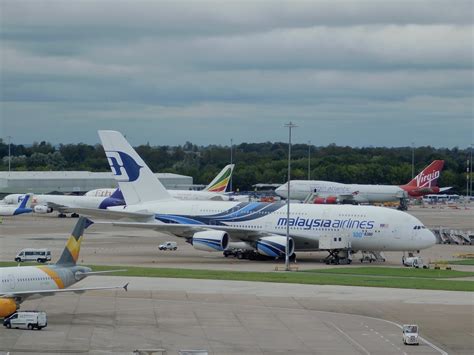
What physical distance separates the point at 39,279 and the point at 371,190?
147 m

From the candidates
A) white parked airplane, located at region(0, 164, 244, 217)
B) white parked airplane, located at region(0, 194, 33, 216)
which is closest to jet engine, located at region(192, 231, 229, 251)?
white parked airplane, located at region(0, 164, 244, 217)

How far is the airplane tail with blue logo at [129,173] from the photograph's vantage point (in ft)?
300

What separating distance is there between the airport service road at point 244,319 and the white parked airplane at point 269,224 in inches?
611

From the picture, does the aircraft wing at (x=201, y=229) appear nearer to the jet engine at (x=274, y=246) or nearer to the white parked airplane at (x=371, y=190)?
the jet engine at (x=274, y=246)

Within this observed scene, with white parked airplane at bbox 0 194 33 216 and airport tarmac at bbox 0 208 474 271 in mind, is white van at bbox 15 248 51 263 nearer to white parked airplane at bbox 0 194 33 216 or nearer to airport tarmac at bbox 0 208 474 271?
airport tarmac at bbox 0 208 474 271

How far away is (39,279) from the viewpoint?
50969 mm

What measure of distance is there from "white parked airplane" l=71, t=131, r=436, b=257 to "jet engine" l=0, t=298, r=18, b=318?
34.1m

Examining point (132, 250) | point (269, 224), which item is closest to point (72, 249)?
point (269, 224)

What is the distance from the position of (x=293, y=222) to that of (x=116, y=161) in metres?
17.9

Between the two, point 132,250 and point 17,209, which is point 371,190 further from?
point 132,250

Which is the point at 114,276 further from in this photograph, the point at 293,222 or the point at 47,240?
the point at 47,240

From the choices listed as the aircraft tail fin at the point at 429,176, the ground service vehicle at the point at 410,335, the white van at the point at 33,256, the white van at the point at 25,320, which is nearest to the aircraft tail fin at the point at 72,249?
the white van at the point at 25,320

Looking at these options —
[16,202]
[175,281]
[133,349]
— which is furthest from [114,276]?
[16,202]

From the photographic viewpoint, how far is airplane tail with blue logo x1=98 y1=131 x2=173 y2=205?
300 ft
